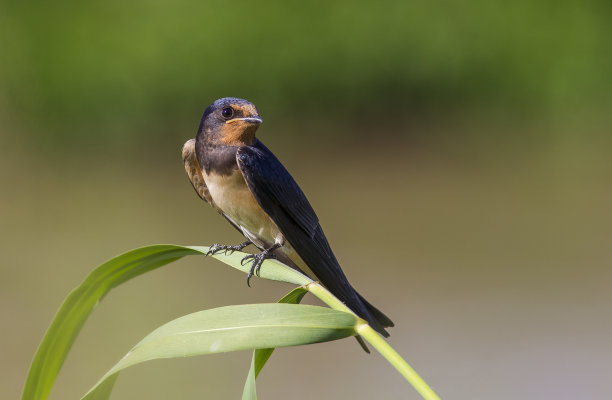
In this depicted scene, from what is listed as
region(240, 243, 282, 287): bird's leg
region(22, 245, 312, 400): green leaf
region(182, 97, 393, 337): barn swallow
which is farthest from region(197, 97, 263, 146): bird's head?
region(22, 245, 312, 400): green leaf

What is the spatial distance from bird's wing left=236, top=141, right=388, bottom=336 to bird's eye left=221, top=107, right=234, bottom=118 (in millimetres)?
54

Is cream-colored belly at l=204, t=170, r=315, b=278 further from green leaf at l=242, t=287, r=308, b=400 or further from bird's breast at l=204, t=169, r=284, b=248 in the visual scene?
green leaf at l=242, t=287, r=308, b=400

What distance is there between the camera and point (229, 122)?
1.00 meters

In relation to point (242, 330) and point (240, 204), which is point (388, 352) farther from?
point (240, 204)

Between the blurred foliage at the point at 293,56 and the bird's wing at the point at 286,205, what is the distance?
11.6ft

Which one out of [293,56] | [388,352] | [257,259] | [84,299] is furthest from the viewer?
[293,56]

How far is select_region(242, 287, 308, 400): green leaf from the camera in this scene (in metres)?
0.62

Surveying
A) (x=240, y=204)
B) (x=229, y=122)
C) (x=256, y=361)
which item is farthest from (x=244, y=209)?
(x=256, y=361)

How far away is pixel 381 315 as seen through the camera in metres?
0.93

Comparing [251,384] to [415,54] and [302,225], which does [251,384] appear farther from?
[415,54]

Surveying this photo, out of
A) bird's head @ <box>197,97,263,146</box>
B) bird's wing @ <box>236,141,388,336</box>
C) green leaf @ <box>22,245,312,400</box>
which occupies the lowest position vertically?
green leaf @ <box>22,245,312,400</box>

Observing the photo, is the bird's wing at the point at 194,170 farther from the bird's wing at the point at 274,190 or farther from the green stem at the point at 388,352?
the green stem at the point at 388,352

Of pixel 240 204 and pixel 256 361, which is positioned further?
pixel 240 204

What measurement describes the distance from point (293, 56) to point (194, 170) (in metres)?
3.83
